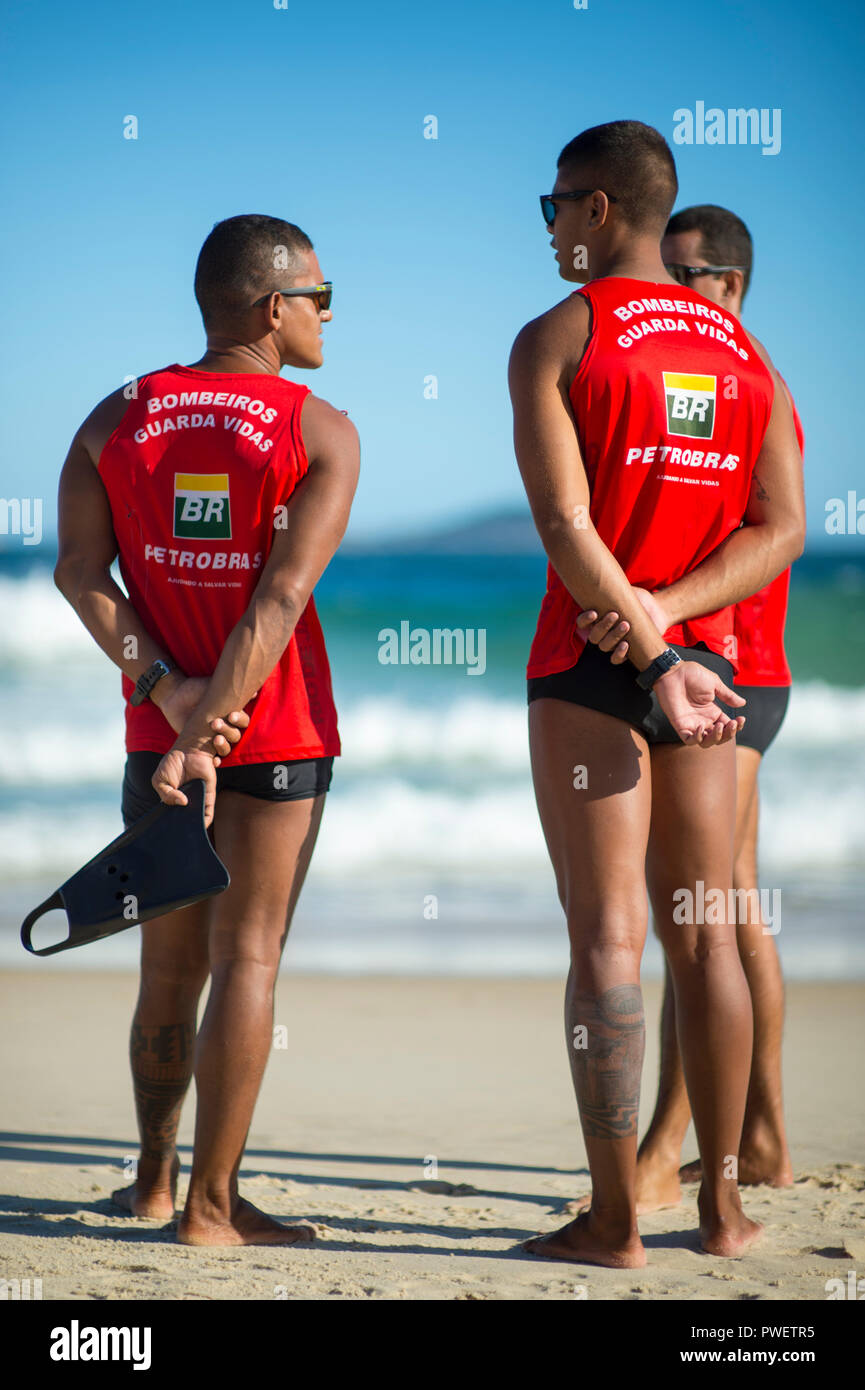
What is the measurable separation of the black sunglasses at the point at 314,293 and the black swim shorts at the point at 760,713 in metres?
1.37

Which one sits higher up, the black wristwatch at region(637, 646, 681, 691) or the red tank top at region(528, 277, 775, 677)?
the red tank top at region(528, 277, 775, 677)

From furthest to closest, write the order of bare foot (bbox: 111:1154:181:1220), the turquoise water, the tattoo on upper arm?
the turquoise water
bare foot (bbox: 111:1154:181:1220)
the tattoo on upper arm

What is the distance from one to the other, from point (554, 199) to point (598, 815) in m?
1.27

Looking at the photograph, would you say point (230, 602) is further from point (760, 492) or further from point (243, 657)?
point (760, 492)

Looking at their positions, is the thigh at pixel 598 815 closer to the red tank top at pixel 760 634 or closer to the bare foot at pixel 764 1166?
the red tank top at pixel 760 634

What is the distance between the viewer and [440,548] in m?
31.6

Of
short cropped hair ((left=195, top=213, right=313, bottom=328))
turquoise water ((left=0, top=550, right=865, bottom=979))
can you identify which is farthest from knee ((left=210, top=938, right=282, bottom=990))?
turquoise water ((left=0, top=550, right=865, bottom=979))

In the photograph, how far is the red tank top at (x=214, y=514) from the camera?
262 centimetres

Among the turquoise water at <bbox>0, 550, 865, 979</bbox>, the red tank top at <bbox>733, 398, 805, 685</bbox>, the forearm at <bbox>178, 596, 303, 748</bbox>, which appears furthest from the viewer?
the turquoise water at <bbox>0, 550, 865, 979</bbox>

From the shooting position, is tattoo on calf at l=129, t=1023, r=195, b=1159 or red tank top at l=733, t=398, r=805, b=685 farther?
red tank top at l=733, t=398, r=805, b=685

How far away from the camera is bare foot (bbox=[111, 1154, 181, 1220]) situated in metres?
2.97

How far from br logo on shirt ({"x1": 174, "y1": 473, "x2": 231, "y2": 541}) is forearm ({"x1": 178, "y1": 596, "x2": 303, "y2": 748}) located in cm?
19

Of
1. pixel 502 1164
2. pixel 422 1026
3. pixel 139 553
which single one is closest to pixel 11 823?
pixel 422 1026

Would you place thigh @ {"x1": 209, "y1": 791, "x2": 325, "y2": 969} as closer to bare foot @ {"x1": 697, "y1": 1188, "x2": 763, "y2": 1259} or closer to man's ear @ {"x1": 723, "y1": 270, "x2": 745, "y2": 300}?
bare foot @ {"x1": 697, "y1": 1188, "x2": 763, "y2": 1259}
